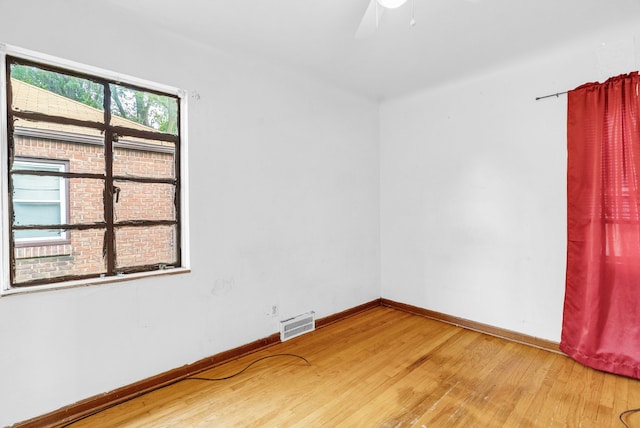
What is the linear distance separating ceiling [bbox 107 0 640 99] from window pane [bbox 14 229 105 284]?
1505 millimetres

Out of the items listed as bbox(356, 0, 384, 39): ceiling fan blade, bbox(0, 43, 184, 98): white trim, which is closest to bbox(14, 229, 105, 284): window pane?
bbox(0, 43, 184, 98): white trim

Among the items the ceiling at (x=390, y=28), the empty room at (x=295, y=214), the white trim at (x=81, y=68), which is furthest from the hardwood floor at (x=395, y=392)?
the ceiling at (x=390, y=28)

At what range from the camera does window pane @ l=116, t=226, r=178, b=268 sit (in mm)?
2092

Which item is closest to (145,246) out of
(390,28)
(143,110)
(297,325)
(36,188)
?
(36,188)

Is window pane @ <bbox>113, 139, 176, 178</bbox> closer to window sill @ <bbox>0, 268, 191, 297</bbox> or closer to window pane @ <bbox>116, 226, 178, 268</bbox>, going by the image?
window pane @ <bbox>116, 226, 178, 268</bbox>

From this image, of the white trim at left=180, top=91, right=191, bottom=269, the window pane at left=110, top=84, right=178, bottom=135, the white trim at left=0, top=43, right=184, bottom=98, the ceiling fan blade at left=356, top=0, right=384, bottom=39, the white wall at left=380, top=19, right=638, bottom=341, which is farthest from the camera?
the white wall at left=380, top=19, right=638, bottom=341

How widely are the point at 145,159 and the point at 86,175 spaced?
0.37 meters

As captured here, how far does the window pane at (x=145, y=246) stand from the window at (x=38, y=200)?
1.06ft

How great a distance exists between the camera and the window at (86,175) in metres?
1.74

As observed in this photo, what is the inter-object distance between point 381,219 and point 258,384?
7.86ft

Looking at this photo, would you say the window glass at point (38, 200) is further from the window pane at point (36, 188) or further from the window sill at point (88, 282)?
the window sill at point (88, 282)

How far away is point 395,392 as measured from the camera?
203cm

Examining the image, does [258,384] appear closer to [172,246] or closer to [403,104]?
[172,246]

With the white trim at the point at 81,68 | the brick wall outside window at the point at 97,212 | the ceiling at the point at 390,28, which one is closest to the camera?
the white trim at the point at 81,68
